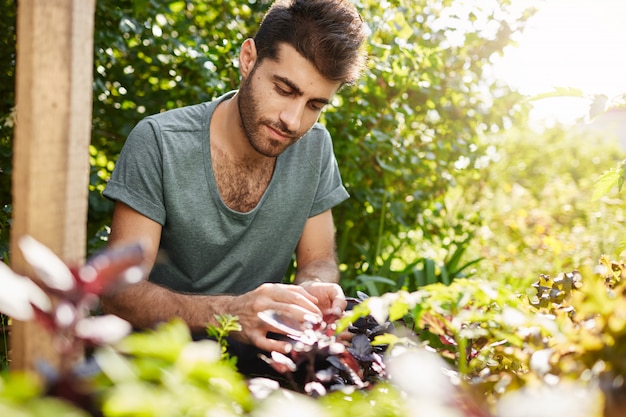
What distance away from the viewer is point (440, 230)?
4.10 metres

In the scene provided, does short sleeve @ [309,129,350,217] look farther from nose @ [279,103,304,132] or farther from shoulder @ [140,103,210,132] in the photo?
shoulder @ [140,103,210,132]

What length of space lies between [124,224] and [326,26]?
1.09m

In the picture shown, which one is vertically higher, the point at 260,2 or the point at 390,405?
the point at 260,2

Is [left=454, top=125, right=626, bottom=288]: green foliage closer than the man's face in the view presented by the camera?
No

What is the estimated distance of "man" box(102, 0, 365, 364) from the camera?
7.20 feet

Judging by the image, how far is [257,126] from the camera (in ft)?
7.62

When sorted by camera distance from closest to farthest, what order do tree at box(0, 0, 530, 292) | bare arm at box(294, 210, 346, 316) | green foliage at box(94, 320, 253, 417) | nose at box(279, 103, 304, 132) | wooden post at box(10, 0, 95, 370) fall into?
1. green foliage at box(94, 320, 253, 417)
2. wooden post at box(10, 0, 95, 370)
3. nose at box(279, 103, 304, 132)
4. bare arm at box(294, 210, 346, 316)
5. tree at box(0, 0, 530, 292)

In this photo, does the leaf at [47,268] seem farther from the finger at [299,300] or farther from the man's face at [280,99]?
the man's face at [280,99]

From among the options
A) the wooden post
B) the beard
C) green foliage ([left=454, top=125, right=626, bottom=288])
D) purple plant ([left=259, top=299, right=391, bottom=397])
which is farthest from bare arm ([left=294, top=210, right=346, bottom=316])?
the wooden post

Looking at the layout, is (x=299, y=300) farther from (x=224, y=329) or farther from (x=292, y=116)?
(x=292, y=116)

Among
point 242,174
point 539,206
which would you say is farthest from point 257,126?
point 539,206

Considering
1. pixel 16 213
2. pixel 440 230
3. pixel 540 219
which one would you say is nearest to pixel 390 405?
pixel 16 213

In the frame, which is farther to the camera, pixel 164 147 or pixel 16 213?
pixel 164 147

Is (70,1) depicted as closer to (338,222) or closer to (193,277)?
(193,277)
